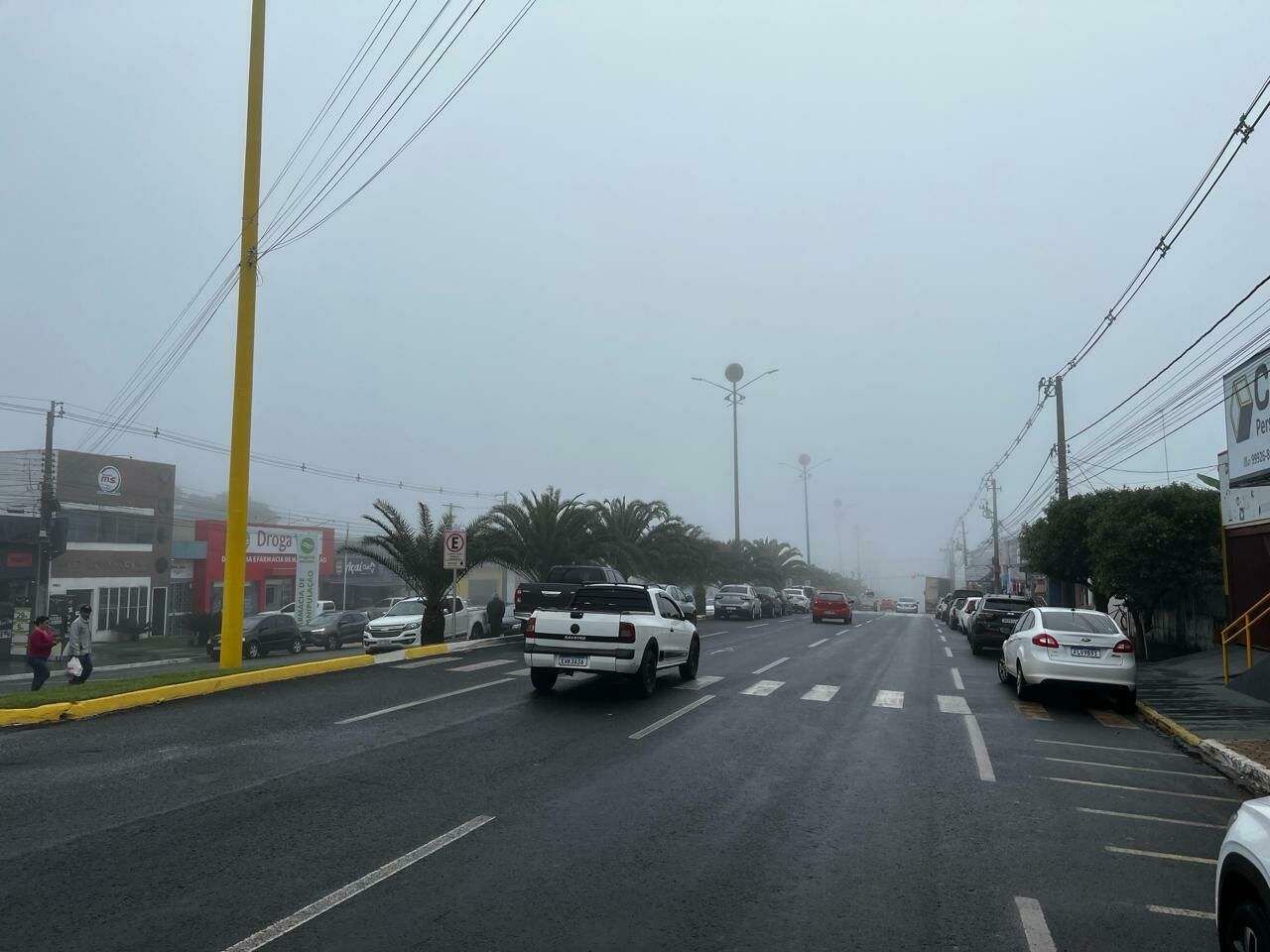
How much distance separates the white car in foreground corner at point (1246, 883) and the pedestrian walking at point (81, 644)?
20.3 meters

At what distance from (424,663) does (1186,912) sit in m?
14.9

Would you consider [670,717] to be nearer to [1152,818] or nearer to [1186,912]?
[1152,818]

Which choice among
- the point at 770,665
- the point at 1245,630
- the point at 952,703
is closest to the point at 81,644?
the point at 770,665

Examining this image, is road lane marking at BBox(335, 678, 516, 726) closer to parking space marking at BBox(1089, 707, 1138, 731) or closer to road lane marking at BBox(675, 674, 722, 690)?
road lane marking at BBox(675, 674, 722, 690)

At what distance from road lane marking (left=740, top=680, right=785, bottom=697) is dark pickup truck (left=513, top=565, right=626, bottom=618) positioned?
8312 millimetres

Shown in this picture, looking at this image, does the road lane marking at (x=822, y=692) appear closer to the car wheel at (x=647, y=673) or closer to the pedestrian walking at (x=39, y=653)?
the car wheel at (x=647, y=673)

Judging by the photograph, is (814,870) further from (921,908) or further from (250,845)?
(250,845)

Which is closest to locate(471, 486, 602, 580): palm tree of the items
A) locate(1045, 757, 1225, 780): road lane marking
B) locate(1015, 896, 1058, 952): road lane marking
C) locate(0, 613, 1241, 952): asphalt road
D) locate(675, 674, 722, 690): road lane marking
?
locate(675, 674, 722, 690): road lane marking

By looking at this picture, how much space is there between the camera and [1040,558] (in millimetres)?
29297

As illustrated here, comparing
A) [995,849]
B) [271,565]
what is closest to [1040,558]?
[995,849]

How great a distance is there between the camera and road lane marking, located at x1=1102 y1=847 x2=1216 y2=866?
667cm

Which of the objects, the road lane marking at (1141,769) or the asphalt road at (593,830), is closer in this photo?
the asphalt road at (593,830)

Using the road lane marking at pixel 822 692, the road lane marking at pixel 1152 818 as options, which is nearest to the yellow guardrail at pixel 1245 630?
the road lane marking at pixel 822 692

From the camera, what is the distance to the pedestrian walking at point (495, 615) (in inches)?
1101
